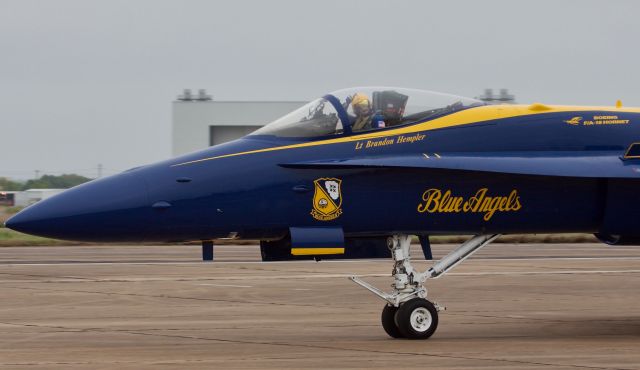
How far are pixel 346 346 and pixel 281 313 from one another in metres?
3.87

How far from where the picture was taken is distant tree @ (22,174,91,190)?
160 feet

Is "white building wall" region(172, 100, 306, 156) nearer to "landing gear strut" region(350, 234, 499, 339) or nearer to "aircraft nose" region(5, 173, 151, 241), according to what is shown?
"landing gear strut" region(350, 234, 499, 339)

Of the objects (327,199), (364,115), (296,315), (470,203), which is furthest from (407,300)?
(296,315)

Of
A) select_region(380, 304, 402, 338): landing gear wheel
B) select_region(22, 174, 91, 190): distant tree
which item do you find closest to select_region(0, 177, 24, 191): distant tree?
select_region(22, 174, 91, 190): distant tree

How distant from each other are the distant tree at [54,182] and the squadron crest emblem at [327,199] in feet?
118

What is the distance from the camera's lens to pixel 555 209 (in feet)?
41.1

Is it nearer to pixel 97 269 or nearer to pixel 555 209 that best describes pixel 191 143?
pixel 97 269

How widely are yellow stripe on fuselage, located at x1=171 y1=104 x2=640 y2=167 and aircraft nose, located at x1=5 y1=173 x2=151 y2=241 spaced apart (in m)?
0.83

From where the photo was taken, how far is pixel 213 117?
2197 inches

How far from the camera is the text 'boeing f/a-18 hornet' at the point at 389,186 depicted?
11.5 m

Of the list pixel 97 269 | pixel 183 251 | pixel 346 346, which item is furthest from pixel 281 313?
pixel 183 251

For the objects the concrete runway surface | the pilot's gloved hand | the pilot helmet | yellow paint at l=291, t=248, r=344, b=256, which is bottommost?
the concrete runway surface

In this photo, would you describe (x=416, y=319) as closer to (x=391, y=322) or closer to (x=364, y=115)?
(x=391, y=322)

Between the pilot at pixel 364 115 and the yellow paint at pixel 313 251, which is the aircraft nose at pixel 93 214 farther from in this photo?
the pilot at pixel 364 115
